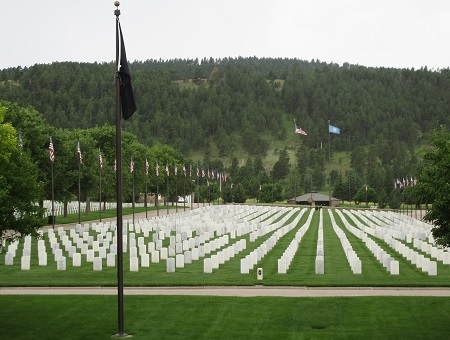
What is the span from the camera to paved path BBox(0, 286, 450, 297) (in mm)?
27250

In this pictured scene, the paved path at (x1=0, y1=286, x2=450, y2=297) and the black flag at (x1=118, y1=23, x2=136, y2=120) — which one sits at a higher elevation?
the black flag at (x1=118, y1=23, x2=136, y2=120)

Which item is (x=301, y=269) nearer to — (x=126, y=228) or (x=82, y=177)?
(x=126, y=228)

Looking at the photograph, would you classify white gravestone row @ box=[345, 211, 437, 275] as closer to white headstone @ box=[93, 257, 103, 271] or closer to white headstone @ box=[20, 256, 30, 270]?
white headstone @ box=[93, 257, 103, 271]

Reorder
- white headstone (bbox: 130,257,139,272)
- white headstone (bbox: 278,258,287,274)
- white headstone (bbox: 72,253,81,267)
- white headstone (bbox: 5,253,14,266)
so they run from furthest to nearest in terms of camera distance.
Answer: white headstone (bbox: 5,253,14,266)
white headstone (bbox: 72,253,81,267)
white headstone (bbox: 130,257,139,272)
white headstone (bbox: 278,258,287,274)

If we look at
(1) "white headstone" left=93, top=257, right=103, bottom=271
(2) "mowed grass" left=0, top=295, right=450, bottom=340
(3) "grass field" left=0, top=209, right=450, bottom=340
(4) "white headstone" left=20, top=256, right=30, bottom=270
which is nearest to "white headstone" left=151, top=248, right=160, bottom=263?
(1) "white headstone" left=93, top=257, right=103, bottom=271

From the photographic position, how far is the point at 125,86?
20547 mm

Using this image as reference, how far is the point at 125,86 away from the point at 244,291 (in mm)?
10114

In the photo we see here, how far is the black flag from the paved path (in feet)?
27.5

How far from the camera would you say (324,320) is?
74.2 ft

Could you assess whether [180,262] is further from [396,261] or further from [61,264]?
[396,261]

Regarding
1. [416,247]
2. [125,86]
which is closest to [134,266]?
[125,86]

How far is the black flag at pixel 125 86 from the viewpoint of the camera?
20.4 meters

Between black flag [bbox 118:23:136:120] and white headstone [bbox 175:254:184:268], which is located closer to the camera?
black flag [bbox 118:23:136:120]

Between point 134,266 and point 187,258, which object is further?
point 187,258
